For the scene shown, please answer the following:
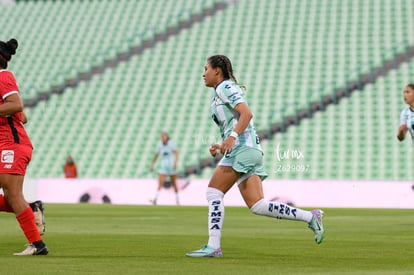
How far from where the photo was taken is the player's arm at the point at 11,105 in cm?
845

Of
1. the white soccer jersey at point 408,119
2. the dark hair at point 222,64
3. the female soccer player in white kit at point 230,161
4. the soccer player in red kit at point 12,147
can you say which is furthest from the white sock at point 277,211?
the white soccer jersey at point 408,119

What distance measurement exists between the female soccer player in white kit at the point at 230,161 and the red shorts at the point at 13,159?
5.87 feet

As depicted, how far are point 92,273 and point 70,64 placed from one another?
96.0 ft

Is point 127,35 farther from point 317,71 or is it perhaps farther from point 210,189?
point 210,189

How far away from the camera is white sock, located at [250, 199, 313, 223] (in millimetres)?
9188

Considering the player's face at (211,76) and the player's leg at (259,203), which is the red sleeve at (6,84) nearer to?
the player's face at (211,76)

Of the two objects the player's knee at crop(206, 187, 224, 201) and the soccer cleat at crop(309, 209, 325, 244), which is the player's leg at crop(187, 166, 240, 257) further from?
the soccer cleat at crop(309, 209, 325, 244)

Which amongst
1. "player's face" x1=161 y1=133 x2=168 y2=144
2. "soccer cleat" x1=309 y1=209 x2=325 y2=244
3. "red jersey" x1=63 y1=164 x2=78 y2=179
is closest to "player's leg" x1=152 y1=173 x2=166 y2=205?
"player's face" x1=161 y1=133 x2=168 y2=144

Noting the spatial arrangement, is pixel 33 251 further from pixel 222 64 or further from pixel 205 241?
pixel 205 241

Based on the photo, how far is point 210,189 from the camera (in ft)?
30.0

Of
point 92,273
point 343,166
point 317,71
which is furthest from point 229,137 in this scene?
point 317,71

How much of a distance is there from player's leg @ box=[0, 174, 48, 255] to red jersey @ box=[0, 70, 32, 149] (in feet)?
1.07

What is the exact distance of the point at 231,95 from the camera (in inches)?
356

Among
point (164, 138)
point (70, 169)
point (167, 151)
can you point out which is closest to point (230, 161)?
point (164, 138)
